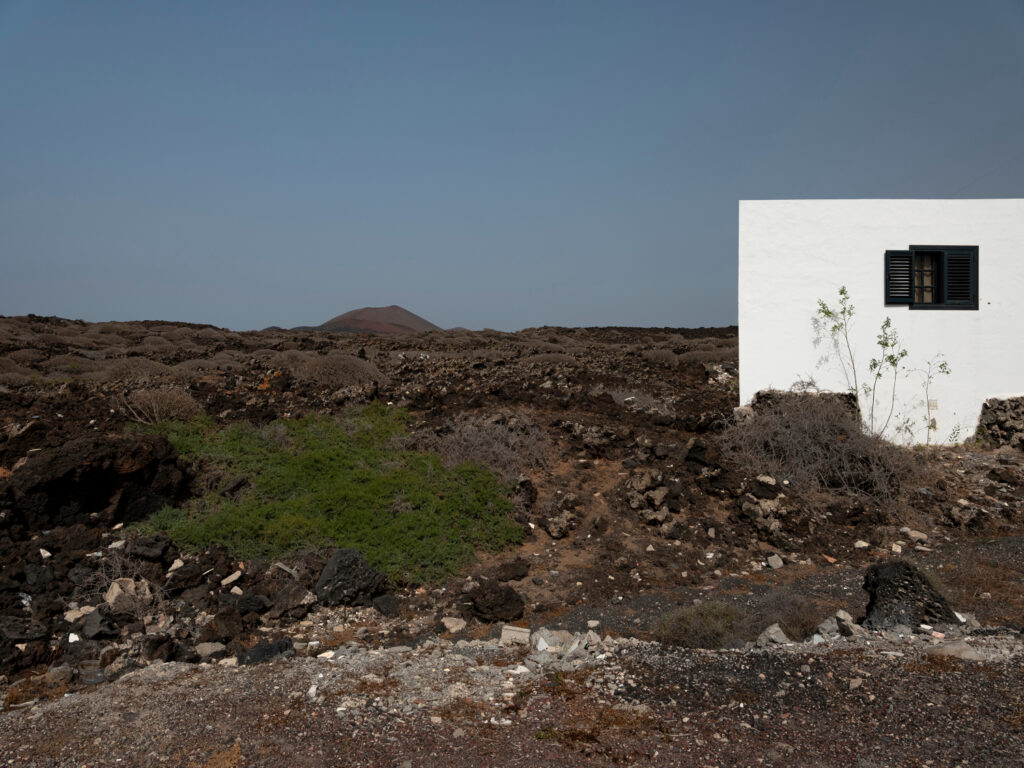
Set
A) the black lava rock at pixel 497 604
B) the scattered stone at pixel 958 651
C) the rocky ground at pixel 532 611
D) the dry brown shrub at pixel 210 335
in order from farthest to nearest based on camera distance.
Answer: the dry brown shrub at pixel 210 335 → the black lava rock at pixel 497 604 → the scattered stone at pixel 958 651 → the rocky ground at pixel 532 611

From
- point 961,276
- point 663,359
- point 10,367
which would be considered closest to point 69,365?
point 10,367

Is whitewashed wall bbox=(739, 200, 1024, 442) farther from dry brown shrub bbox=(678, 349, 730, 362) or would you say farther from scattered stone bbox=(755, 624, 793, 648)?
dry brown shrub bbox=(678, 349, 730, 362)

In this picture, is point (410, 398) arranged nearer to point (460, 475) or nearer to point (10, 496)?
point (460, 475)

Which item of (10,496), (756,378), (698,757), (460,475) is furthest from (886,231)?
(10,496)

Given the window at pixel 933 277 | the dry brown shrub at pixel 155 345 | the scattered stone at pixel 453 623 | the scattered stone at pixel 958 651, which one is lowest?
the scattered stone at pixel 453 623

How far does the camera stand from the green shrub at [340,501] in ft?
21.7

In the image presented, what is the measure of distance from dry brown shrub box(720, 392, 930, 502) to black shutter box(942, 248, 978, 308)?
2.43 m

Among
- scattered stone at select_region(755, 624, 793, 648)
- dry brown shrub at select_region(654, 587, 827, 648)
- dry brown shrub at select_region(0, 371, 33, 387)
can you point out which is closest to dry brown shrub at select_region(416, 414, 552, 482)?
dry brown shrub at select_region(654, 587, 827, 648)

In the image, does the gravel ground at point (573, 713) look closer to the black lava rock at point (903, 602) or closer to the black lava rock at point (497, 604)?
the black lava rock at point (903, 602)

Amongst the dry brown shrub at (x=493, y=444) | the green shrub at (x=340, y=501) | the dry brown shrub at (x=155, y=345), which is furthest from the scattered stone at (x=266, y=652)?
the dry brown shrub at (x=155, y=345)

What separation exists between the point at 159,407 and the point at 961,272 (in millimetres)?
11455

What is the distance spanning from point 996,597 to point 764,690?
3.24 m

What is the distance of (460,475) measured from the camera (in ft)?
25.8

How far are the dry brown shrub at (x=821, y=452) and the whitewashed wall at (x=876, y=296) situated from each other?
0.65m
